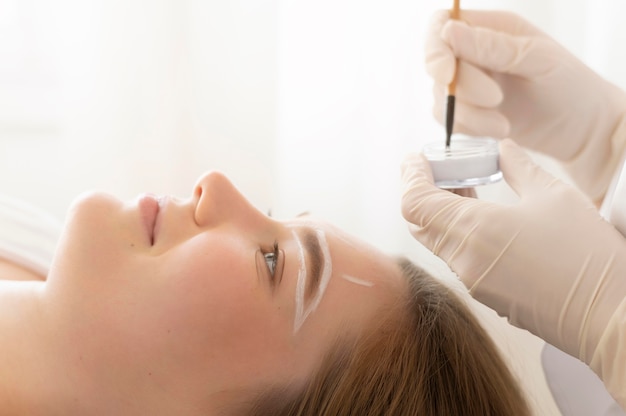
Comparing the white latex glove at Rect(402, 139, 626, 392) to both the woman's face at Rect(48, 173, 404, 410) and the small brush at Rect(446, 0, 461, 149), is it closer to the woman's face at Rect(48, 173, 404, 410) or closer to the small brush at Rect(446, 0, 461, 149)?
the woman's face at Rect(48, 173, 404, 410)

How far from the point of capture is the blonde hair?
1009 mm

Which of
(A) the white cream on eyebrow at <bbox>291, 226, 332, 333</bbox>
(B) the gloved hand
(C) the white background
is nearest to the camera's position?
(A) the white cream on eyebrow at <bbox>291, 226, 332, 333</bbox>

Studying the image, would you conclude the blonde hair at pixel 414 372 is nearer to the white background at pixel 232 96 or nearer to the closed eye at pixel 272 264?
the closed eye at pixel 272 264

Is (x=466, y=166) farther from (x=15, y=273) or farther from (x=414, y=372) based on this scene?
(x=15, y=273)

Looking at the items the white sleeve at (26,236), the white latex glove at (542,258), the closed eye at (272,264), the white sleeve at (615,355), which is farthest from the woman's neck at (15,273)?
the white sleeve at (615,355)

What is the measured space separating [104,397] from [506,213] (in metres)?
0.65

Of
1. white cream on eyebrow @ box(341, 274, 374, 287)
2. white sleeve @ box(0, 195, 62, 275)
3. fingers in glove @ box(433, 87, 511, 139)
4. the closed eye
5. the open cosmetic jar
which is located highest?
fingers in glove @ box(433, 87, 511, 139)

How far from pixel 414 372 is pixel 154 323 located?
1.34 ft

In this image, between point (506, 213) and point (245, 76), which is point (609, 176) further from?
point (245, 76)

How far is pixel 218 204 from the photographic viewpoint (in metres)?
1.07

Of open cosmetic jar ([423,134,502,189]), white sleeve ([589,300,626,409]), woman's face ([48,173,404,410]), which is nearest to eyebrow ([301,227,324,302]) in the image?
woman's face ([48,173,404,410])

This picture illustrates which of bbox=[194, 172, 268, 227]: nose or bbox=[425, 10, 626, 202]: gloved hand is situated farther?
bbox=[425, 10, 626, 202]: gloved hand

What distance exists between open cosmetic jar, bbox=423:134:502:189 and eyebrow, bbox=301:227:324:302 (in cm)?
28

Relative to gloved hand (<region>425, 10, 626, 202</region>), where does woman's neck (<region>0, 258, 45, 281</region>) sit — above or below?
below
